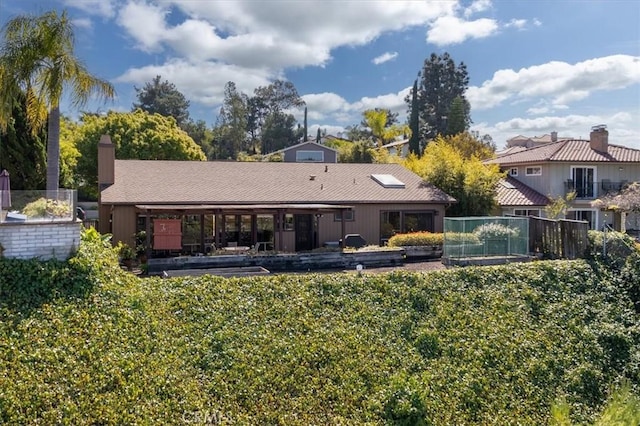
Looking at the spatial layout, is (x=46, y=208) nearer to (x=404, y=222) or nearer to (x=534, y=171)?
(x=404, y=222)

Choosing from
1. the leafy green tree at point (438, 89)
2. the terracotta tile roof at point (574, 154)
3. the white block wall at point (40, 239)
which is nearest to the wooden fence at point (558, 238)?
the terracotta tile roof at point (574, 154)

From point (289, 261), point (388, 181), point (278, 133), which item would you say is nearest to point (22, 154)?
point (289, 261)

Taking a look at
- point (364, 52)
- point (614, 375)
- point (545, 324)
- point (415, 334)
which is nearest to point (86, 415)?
point (415, 334)

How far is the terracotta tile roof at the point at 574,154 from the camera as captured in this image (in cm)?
2575

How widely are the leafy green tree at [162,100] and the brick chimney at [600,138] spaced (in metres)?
44.6

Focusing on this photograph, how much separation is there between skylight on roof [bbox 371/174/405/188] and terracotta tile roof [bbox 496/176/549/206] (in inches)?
223

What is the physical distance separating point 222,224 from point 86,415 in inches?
464

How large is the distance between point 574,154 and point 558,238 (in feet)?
39.4

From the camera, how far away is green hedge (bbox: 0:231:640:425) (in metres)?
8.36

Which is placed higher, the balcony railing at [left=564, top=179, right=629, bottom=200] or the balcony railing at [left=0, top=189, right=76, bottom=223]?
the balcony railing at [left=564, top=179, right=629, bottom=200]

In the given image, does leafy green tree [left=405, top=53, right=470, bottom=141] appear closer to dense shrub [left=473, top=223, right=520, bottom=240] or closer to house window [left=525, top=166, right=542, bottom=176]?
house window [left=525, top=166, right=542, bottom=176]

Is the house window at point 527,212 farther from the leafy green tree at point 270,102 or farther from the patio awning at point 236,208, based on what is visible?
the leafy green tree at point 270,102

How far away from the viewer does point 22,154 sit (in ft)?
68.4

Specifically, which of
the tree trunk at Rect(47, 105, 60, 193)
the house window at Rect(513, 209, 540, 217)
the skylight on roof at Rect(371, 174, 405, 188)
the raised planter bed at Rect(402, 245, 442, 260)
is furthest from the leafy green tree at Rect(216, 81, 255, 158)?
the tree trunk at Rect(47, 105, 60, 193)
